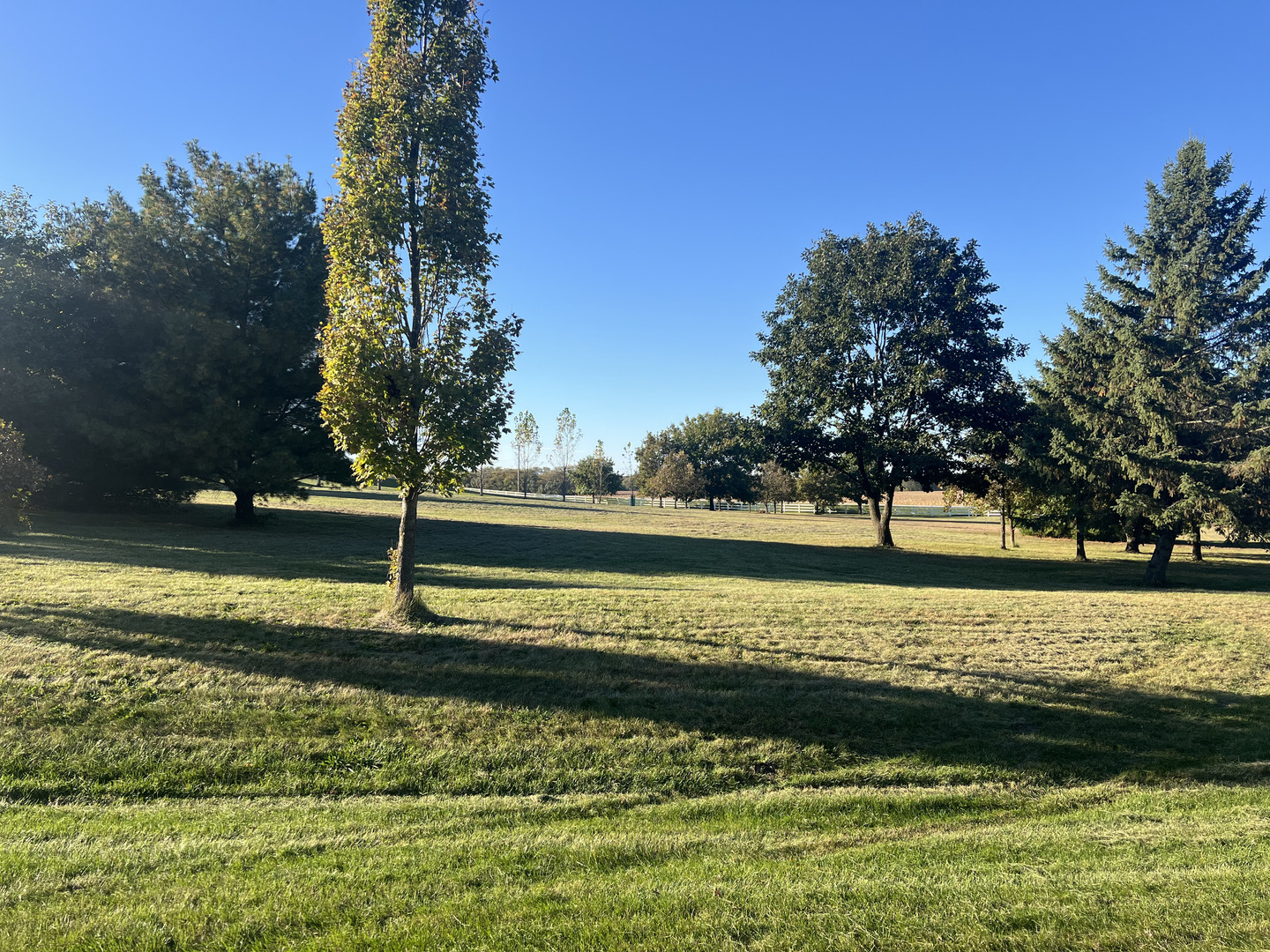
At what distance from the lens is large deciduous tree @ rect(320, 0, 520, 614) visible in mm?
10680

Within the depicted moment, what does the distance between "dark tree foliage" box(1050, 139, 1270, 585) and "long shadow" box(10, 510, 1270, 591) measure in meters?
3.57

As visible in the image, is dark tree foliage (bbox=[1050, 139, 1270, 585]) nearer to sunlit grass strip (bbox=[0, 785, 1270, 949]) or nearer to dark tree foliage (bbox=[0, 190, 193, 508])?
sunlit grass strip (bbox=[0, 785, 1270, 949])

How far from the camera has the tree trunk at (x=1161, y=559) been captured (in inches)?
890

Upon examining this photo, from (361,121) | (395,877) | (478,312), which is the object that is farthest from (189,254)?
(395,877)

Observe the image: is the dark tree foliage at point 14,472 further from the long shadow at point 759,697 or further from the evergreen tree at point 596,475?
the evergreen tree at point 596,475

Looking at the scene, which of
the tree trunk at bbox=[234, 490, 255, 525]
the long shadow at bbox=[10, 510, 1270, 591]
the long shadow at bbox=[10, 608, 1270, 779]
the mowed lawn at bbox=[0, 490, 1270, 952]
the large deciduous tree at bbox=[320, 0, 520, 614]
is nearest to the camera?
the mowed lawn at bbox=[0, 490, 1270, 952]

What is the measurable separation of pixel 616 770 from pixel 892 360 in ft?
87.8

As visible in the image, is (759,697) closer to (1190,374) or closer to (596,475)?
(1190,374)

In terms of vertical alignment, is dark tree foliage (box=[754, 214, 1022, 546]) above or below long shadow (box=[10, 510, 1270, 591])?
above

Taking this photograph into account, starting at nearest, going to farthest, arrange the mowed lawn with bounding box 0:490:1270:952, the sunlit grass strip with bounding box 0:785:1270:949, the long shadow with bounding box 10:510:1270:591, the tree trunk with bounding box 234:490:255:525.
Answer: the sunlit grass strip with bounding box 0:785:1270:949 < the mowed lawn with bounding box 0:490:1270:952 < the long shadow with bounding box 10:510:1270:591 < the tree trunk with bounding box 234:490:255:525

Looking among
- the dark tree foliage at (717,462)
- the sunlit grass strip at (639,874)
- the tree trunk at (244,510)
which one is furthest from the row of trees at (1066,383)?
the dark tree foliage at (717,462)

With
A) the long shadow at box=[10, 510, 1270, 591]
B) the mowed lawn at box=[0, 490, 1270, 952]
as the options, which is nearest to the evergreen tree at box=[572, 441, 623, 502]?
the long shadow at box=[10, 510, 1270, 591]

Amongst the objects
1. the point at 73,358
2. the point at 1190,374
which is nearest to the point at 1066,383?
the point at 1190,374

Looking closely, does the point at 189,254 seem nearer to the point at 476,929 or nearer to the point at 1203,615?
the point at 476,929
